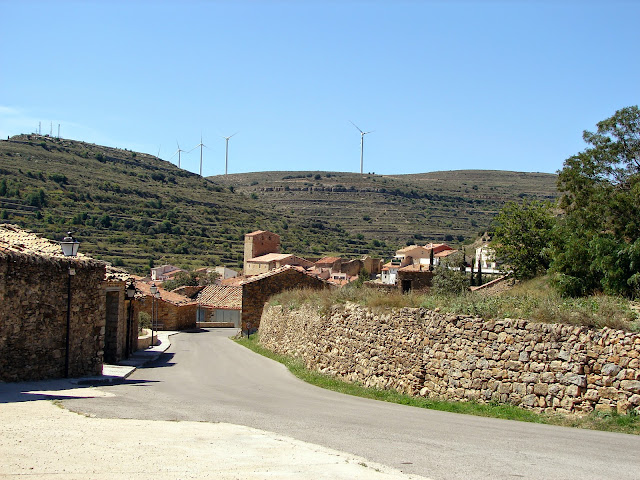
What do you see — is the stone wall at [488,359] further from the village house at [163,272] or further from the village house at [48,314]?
the village house at [163,272]

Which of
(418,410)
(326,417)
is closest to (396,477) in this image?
(326,417)

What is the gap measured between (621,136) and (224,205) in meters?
115

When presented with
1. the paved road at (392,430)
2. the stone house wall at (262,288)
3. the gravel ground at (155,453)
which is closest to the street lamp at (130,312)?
the paved road at (392,430)

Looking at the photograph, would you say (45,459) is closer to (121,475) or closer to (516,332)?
(121,475)

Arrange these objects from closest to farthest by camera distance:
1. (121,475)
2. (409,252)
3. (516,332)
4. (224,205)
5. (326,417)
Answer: (121,475) < (326,417) < (516,332) < (409,252) < (224,205)

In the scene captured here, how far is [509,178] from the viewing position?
569 feet

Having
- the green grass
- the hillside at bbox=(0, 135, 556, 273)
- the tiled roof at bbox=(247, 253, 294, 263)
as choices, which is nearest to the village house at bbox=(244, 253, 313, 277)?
the tiled roof at bbox=(247, 253, 294, 263)

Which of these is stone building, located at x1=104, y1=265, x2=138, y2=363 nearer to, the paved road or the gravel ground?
the paved road

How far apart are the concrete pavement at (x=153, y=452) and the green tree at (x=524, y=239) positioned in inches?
1180

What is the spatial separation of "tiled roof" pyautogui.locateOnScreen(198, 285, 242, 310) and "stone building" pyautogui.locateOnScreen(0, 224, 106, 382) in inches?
1889

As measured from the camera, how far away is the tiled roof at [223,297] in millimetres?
67438

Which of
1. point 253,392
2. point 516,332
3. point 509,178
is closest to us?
point 516,332

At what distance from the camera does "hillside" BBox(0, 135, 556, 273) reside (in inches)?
3679

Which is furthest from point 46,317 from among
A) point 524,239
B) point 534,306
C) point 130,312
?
point 524,239
